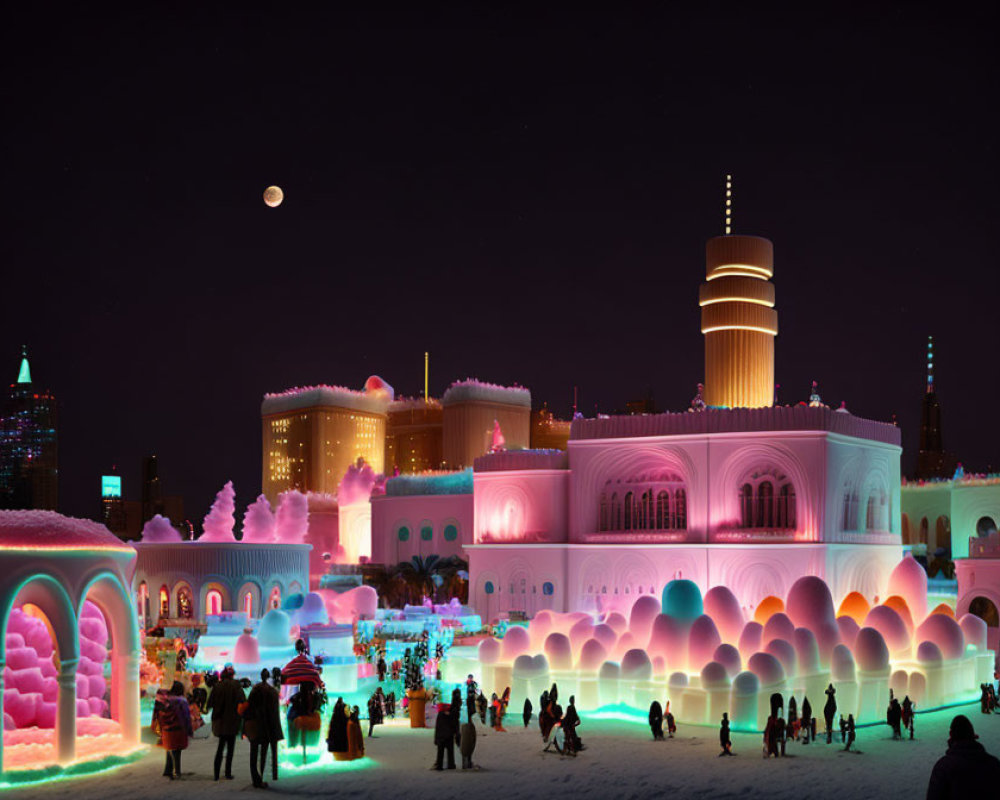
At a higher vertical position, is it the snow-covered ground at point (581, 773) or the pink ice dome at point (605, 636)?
the pink ice dome at point (605, 636)

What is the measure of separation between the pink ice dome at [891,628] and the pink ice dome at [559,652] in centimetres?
680

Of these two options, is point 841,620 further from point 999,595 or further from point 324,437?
point 324,437

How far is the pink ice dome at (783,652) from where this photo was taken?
959 inches

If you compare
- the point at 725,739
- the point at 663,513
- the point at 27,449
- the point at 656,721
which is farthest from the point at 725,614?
the point at 27,449

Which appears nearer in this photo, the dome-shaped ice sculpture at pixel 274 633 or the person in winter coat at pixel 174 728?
the person in winter coat at pixel 174 728

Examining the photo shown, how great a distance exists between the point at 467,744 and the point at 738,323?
31818 millimetres

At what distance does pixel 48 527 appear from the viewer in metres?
16.9

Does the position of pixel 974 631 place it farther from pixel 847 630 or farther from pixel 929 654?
pixel 847 630

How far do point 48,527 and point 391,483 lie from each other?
131 feet

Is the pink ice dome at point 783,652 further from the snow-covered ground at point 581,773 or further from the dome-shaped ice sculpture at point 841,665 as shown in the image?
the snow-covered ground at point 581,773

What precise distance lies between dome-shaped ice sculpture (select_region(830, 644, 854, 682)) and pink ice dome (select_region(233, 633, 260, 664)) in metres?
12.0

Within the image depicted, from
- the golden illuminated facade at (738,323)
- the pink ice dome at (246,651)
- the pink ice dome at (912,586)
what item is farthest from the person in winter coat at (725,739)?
the golden illuminated facade at (738,323)

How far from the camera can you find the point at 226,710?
15773mm

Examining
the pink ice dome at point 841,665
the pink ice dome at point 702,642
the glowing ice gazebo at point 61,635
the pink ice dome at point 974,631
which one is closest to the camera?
the glowing ice gazebo at point 61,635
